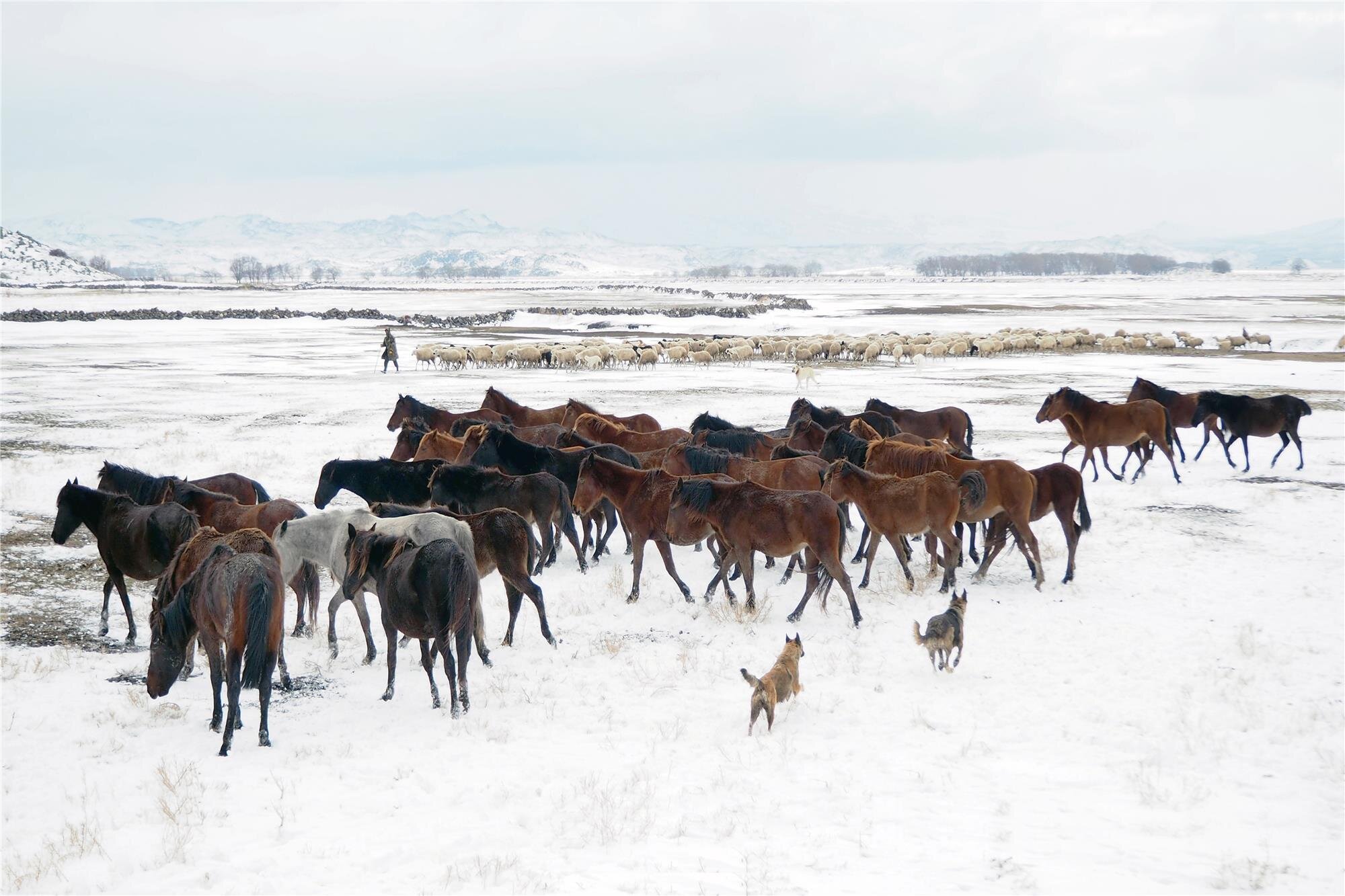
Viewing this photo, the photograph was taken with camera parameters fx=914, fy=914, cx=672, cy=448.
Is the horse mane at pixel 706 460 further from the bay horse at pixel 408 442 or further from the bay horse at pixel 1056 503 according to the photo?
the bay horse at pixel 408 442

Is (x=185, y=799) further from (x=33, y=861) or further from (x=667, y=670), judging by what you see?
(x=667, y=670)

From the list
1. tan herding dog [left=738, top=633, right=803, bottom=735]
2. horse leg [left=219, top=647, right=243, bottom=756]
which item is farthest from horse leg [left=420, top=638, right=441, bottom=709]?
tan herding dog [left=738, top=633, right=803, bottom=735]

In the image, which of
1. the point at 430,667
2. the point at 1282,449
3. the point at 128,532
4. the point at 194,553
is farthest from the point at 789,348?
the point at 194,553

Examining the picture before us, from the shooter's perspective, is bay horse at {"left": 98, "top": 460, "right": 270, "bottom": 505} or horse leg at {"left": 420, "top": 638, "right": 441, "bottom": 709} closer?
horse leg at {"left": 420, "top": 638, "right": 441, "bottom": 709}

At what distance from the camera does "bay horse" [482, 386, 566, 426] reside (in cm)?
1814

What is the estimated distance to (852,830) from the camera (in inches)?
211

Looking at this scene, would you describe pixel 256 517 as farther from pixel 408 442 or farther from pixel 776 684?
pixel 776 684

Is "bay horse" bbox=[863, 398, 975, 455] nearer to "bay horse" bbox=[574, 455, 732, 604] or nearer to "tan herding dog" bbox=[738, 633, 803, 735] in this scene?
"bay horse" bbox=[574, 455, 732, 604]

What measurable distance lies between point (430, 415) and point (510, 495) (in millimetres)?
7819

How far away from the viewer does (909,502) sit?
9.62 m

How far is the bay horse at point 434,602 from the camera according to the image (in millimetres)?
6906

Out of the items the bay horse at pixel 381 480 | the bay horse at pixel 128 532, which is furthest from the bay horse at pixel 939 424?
the bay horse at pixel 128 532

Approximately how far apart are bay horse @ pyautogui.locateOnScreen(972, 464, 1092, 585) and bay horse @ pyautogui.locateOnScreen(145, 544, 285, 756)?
742 centimetres

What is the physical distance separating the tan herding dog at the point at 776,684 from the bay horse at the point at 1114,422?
10.1m
